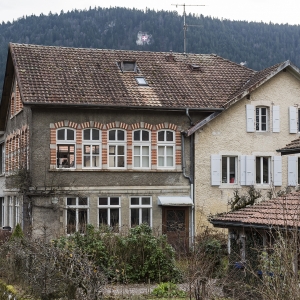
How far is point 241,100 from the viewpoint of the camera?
35.8 metres

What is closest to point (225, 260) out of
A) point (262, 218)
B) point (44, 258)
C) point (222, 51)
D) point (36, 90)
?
point (262, 218)

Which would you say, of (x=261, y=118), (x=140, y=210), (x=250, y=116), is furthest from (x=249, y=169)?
(x=140, y=210)

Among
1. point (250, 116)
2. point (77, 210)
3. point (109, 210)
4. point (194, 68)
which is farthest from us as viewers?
point (194, 68)

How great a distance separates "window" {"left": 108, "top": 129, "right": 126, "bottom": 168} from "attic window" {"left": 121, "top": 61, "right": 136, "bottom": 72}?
3.84 meters

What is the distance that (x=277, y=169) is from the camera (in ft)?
119

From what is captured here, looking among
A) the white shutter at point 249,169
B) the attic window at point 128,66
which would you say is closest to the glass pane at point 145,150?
the attic window at point 128,66

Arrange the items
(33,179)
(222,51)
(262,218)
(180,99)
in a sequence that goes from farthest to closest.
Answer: (222,51)
(180,99)
(33,179)
(262,218)

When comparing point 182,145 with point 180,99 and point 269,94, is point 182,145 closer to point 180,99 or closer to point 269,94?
point 180,99

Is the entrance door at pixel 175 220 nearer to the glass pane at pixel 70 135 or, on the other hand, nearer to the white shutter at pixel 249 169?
the white shutter at pixel 249 169

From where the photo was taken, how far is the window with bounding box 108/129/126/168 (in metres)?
34.5

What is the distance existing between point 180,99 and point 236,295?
17.4 metres

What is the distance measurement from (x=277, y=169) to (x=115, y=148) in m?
7.50

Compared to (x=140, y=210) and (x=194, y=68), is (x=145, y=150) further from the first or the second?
A: (x=194, y=68)

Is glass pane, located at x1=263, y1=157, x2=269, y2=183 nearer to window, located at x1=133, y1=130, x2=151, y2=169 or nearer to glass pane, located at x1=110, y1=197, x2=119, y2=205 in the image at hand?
window, located at x1=133, y1=130, x2=151, y2=169
